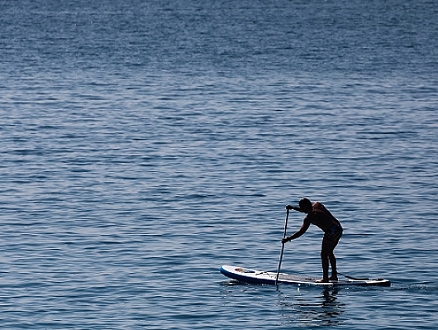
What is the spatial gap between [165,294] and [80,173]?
22.1 m

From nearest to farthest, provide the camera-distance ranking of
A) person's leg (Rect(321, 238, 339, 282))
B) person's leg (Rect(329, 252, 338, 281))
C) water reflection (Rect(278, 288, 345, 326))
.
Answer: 1. water reflection (Rect(278, 288, 345, 326))
2. person's leg (Rect(321, 238, 339, 282))
3. person's leg (Rect(329, 252, 338, 281))

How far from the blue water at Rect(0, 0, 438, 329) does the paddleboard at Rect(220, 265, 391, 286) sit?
0.95 feet

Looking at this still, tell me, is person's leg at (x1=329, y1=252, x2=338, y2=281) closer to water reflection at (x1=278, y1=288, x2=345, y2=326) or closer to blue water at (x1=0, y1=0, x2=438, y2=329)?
water reflection at (x1=278, y1=288, x2=345, y2=326)

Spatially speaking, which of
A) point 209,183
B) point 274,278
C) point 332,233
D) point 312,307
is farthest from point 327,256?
point 209,183

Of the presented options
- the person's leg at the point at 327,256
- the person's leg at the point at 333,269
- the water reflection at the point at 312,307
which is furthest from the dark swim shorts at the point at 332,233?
the water reflection at the point at 312,307

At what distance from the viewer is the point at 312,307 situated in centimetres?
3538

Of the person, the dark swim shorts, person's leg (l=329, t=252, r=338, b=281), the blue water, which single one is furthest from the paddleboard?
the dark swim shorts

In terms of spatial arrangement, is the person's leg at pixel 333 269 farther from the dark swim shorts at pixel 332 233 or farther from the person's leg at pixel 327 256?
the dark swim shorts at pixel 332 233

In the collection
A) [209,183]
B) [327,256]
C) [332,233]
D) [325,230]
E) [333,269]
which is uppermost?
[209,183]

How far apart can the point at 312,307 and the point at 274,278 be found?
2.61m

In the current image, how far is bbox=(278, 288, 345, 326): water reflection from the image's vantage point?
34.1 metres

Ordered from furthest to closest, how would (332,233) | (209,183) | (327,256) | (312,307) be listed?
1. (209,183)
2. (327,256)
3. (332,233)
4. (312,307)

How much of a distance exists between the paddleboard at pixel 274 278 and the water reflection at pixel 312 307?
330 millimetres

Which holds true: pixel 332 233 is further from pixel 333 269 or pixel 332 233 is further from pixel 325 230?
pixel 333 269
